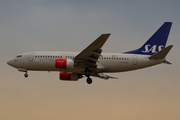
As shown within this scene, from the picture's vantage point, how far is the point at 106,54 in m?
40.5

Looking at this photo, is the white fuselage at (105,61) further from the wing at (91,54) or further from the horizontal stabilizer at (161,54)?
the wing at (91,54)

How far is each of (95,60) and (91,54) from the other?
1089 mm

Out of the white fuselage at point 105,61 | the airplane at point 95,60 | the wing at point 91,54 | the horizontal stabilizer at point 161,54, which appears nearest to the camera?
the wing at point 91,54

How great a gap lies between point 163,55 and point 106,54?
Answer: 7522 millimetres

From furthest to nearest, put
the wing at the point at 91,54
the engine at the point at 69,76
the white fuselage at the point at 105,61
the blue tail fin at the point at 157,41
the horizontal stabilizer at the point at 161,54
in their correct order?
the engine at the point at 69,76, the blue tail fin at the point at 157,41, the white fuselage at the point at 105,61, the horizontal stabilizer at the point at 161,54, the wing at the point at 91,54

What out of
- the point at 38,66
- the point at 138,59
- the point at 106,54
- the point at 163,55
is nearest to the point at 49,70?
the point at 38,66

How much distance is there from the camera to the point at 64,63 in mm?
37781

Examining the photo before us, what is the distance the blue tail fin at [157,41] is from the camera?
4178 cm

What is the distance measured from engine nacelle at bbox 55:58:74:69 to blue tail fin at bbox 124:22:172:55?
9642mm

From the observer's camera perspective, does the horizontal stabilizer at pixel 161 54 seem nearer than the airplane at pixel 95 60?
Yes

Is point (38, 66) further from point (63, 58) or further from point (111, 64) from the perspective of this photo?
point (111, 64)

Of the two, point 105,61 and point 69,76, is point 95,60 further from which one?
point 69,76

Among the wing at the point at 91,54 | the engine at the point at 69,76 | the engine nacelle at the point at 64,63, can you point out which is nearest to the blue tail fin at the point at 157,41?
the wing at the point at 91,54

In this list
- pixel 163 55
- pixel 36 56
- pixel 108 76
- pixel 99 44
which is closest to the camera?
pixel 99 44
